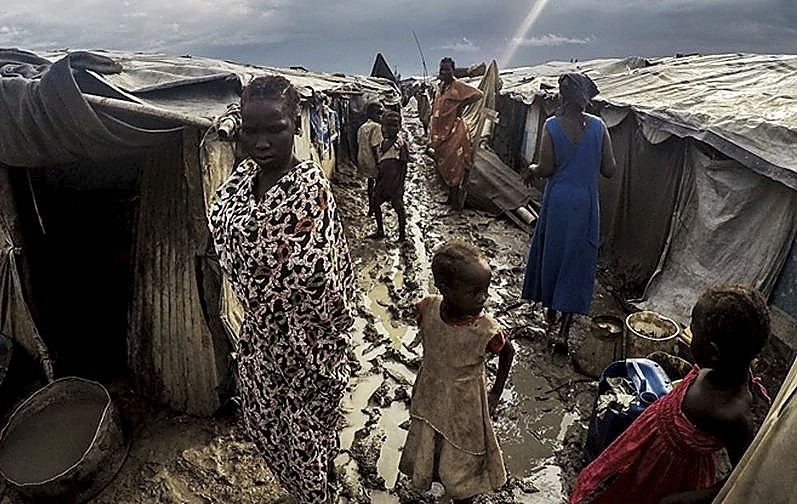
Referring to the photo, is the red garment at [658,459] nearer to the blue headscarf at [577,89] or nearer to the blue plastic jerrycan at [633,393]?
the blue plastic jerrycan at [633,393]

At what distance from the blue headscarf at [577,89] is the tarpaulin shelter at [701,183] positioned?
4.35 feet

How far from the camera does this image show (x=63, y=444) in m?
2.85

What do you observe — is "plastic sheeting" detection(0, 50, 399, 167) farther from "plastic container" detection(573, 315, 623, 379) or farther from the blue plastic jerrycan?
"plastic container" detection(573, 315, 623, 379)

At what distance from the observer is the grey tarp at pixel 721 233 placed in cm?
396

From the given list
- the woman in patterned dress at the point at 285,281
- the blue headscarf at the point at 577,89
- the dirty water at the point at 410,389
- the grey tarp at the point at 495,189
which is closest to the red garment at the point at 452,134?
the grey tarp at the point at 495,189

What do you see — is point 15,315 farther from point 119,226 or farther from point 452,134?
point 452,134

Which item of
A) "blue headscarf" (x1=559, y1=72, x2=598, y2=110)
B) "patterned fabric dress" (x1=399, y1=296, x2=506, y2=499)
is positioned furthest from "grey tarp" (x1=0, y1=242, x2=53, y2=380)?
"blue headscarf" (x1=559, y1=72, x2=598, y2=110)

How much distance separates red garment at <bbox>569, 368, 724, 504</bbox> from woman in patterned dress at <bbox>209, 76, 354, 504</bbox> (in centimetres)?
120

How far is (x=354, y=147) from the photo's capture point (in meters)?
11.9

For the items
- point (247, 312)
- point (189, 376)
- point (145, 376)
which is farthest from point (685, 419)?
point (145, 376)

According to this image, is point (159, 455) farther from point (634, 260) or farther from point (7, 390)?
point (634, 260)

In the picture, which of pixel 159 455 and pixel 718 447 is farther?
pixel 159 455

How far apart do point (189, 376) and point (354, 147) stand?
924 cm

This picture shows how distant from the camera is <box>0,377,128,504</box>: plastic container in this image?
8.53 ft
